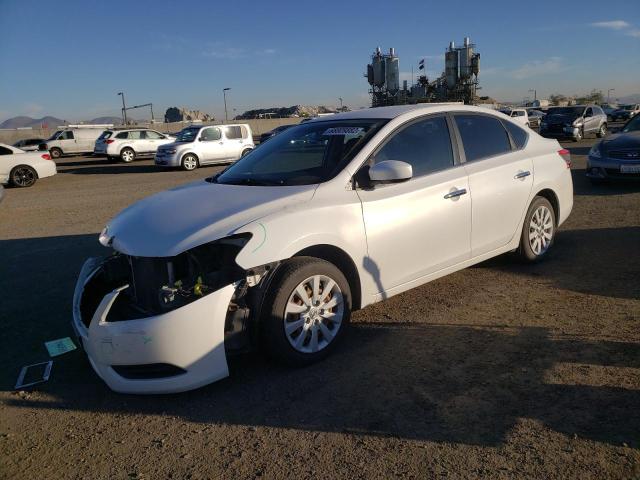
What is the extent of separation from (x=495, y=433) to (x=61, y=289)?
15.2 feet

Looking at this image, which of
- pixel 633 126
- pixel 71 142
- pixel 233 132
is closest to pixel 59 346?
pixel 633 126

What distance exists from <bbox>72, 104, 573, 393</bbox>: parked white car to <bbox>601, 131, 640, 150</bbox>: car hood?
5.66 metres

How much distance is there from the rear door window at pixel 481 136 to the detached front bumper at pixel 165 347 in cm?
273

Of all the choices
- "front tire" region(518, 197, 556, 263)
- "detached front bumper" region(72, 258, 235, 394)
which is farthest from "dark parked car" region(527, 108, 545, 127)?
"detached front bumper" region(72, 258, 235, 394)

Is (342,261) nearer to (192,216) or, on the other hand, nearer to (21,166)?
(192,216)

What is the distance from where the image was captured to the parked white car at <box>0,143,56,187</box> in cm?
1612

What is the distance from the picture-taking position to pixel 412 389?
3250 millimetres

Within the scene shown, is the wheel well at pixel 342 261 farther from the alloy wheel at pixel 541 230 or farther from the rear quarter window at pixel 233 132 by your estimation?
the rear quarter window at pixel 233 132

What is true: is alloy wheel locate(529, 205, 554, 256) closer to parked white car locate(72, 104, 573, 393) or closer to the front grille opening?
parked white car locate(72, 104, 573, 393)

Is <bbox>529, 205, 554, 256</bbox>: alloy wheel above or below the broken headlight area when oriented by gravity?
below

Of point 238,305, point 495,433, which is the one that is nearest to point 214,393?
point 238,305

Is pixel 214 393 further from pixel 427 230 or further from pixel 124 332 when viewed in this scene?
pixel 427 230

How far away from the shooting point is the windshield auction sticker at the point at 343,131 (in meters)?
4.32

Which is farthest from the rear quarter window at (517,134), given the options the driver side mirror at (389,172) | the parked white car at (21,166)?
the parked white car at (21,166)
